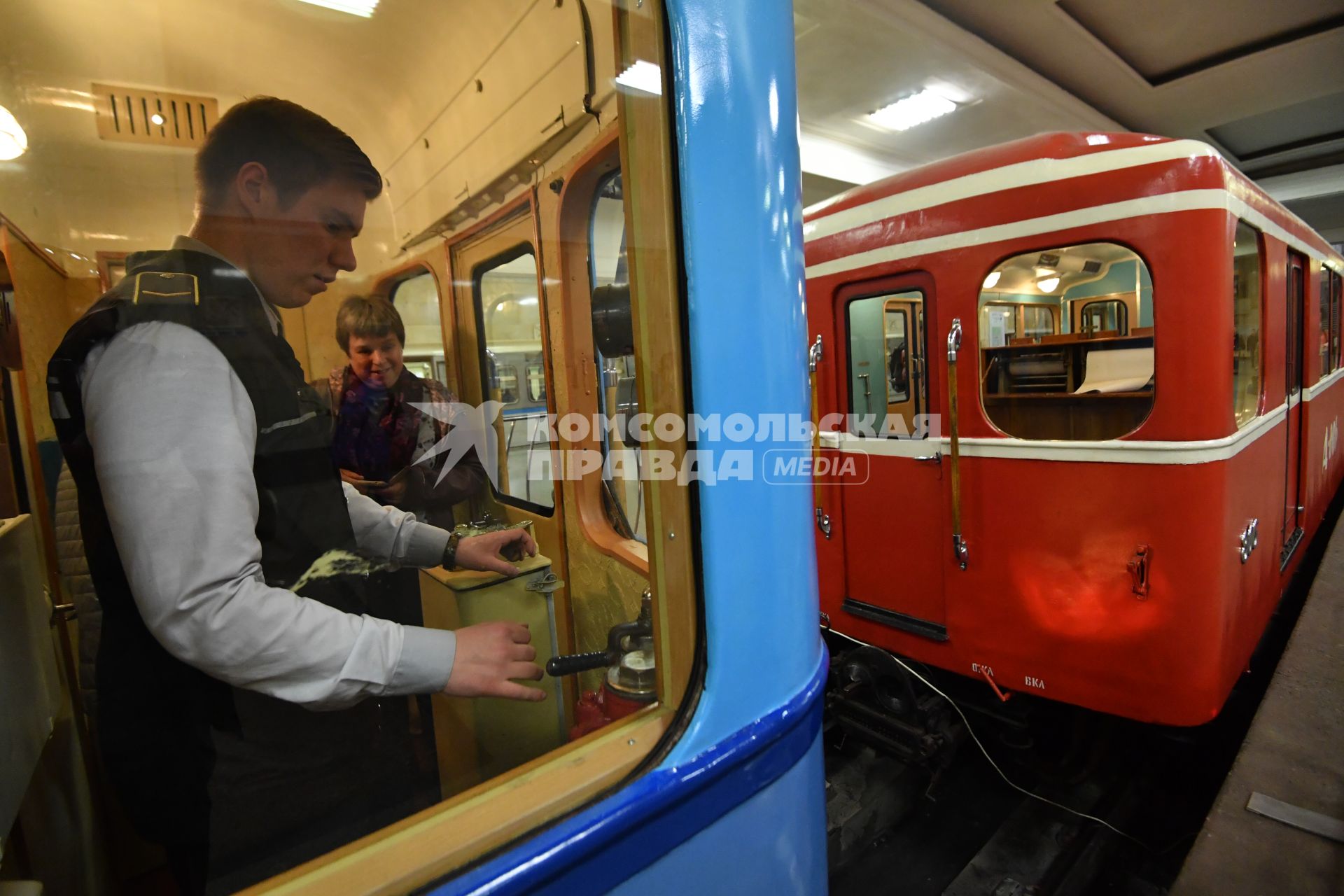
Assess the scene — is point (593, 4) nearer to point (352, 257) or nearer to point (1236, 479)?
point (352, 257)

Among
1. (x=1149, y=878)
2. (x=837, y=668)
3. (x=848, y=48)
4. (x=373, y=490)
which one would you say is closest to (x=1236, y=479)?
(x=1149, y=878)

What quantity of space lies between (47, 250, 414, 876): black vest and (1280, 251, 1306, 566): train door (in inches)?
197

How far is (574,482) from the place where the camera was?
222 cm

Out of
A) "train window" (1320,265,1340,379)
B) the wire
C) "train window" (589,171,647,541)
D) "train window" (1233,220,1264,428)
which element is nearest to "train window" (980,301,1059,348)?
"train window" (1320,265,1340,379)

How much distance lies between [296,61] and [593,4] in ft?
1.89

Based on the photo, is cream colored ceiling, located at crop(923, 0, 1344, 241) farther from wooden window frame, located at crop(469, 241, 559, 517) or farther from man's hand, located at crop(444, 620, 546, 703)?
man's hand, located at crop(444, 620, 546, 703)

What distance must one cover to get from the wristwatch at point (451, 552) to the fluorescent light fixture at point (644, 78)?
39.0 inches

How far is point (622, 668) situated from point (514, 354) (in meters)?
1.31

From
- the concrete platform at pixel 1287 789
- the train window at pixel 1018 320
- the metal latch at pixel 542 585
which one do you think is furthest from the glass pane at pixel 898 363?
the metal latch at pixel 542 585

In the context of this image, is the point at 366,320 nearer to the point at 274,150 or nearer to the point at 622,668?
the point at 274,150

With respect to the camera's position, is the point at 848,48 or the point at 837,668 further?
the point at 848,48

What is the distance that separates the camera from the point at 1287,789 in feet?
6.98

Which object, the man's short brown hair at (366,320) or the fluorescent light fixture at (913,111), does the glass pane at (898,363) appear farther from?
the man's short brown hair at (366,320)

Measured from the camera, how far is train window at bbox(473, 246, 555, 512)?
2143 millimetres
